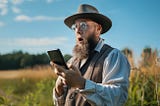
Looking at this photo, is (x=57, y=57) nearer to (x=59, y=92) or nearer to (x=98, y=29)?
(x=59, y=92)

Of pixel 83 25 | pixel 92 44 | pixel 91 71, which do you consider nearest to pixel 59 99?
pixel 91 71

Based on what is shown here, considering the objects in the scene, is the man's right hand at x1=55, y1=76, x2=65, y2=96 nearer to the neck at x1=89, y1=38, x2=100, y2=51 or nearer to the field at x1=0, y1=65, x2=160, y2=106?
the neck at x1=89, y1=38, x2=100, y2=51

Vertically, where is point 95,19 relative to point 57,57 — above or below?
above

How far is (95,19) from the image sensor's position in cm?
385

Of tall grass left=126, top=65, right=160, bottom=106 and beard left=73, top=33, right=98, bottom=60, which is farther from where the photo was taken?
tall grass left=126, top=65, right=160, bottom=106

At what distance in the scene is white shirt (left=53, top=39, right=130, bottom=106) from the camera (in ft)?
10.7

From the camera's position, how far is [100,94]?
329 centimetres

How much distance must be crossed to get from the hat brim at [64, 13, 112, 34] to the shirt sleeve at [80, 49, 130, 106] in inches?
14.4

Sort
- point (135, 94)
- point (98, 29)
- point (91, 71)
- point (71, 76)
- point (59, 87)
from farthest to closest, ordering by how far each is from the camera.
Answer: point (135, 94) < point (98, 29) < point (59, 87) < point (91, 71) < point (71, 76)

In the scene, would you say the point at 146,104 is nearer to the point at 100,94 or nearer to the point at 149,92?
the point at 149,92

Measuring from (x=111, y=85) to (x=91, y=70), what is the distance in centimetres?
24

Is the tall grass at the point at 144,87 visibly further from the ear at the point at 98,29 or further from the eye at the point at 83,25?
the eye at the point at 83,25

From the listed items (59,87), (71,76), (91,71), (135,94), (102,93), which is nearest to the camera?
(71,76)

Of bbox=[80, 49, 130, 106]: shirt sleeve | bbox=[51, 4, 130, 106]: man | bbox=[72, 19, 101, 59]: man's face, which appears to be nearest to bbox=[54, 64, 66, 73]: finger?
bbox=[51, 4, 130, 106]: man
